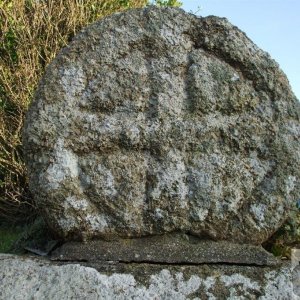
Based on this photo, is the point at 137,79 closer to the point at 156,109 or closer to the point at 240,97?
the point at 156,109

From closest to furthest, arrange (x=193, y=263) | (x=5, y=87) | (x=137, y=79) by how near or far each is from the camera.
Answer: (x=193, y=263) → (x=137, y=79) → (x=5, y=87)

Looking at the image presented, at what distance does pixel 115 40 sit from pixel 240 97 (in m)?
0.75

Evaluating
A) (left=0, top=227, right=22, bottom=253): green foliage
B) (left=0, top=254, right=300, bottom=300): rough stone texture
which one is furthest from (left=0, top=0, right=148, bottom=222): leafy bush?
(left=0, top=254, right=300, bottom=300): rough stone texture

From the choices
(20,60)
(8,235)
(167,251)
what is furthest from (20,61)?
(167,251)

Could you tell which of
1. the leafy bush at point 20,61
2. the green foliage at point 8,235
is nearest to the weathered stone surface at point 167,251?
the green foliage at point 8,235

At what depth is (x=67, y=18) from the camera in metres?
7.84

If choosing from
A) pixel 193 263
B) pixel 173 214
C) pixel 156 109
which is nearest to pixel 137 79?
pixel 156 109

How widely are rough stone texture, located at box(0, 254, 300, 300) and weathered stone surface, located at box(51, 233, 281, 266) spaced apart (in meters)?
0.05

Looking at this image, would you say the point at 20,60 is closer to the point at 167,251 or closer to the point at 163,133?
the point at 163,133

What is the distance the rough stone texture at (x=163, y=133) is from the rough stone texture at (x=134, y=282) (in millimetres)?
246

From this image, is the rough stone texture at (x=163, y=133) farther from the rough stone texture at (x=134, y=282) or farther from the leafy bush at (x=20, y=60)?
the leafy bush at (x=20, y=60)

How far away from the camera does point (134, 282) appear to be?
271 centimetres

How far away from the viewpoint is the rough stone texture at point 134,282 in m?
2.67

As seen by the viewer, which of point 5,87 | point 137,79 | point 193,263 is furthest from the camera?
point 5,87
